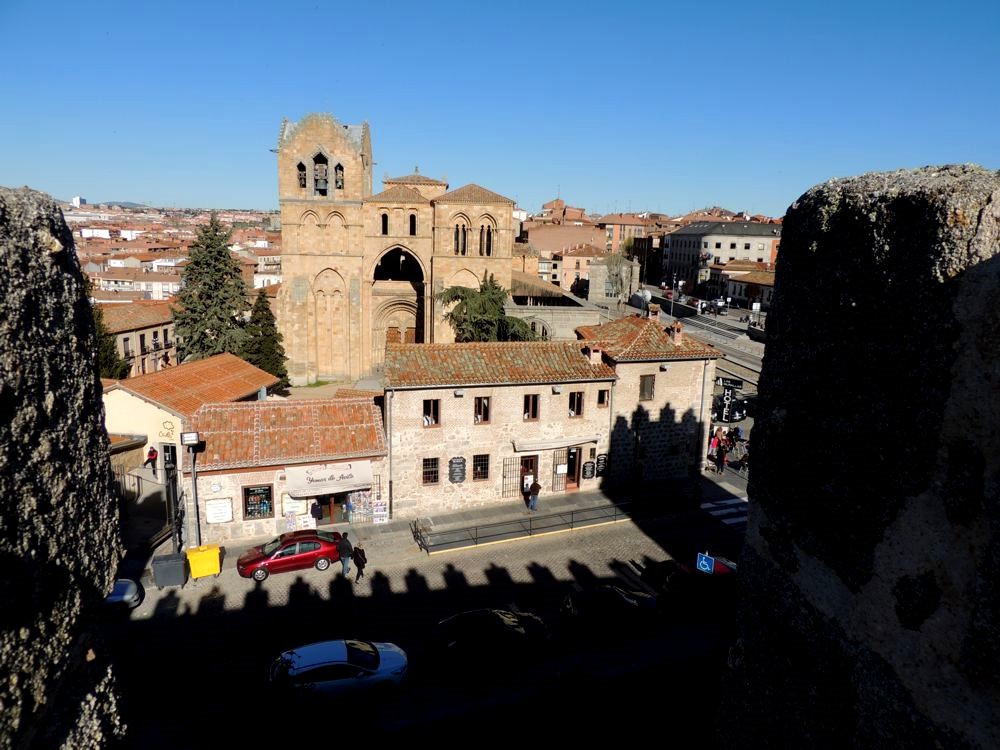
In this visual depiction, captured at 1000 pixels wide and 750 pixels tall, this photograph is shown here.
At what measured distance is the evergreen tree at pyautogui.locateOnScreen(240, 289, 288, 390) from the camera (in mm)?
37125

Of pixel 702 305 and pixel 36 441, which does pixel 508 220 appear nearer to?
pixel 702 305

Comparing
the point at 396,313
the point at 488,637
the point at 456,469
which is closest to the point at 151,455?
the point at 456,469

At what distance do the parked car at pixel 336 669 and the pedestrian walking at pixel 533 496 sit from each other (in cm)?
883

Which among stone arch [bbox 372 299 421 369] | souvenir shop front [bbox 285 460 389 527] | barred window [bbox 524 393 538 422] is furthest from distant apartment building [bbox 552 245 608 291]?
souvenir shop front [bbox 285 460 389 527]

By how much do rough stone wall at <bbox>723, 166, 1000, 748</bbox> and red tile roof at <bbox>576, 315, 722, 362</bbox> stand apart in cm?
1563

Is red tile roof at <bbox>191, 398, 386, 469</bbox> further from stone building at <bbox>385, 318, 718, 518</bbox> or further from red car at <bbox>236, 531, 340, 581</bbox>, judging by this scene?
red car at <bbox>236, 531, 340, 581</bbox>

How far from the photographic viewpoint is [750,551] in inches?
252

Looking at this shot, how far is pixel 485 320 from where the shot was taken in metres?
33.2

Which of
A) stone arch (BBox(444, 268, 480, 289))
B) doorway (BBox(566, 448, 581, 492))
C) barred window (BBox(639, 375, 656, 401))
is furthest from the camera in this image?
stone arch (BBox(444, 268, 480, 289))

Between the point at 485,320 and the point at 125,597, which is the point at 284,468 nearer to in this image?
the point at 125,597

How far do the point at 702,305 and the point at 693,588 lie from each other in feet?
168

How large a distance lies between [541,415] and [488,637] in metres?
9.38

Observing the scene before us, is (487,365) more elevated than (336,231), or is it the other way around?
(336,231)

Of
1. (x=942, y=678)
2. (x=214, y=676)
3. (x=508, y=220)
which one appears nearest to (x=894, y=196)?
(x=942, y=678)
